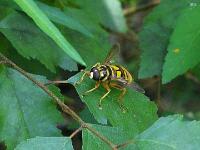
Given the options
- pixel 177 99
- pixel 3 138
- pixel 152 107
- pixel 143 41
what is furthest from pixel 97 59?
pixel 177 99

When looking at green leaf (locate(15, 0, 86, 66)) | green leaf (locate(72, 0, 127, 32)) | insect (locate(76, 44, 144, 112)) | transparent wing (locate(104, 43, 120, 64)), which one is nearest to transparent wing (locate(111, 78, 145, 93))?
Result: insect (locate(76, 44, 144, 112))

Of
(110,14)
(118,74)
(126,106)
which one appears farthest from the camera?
(110,14)

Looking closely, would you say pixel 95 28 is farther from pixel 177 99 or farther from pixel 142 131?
pixel 177 99

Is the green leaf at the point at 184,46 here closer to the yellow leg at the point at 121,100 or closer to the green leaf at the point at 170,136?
the yellow leg at the point at 121,100

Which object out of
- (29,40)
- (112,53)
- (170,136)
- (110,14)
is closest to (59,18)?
(29,40)

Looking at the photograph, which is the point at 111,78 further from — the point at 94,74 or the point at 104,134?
the point at 104,134

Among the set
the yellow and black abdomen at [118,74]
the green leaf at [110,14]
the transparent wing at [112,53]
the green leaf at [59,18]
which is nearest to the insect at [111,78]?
the yellow and black abdomen at [118,74]
